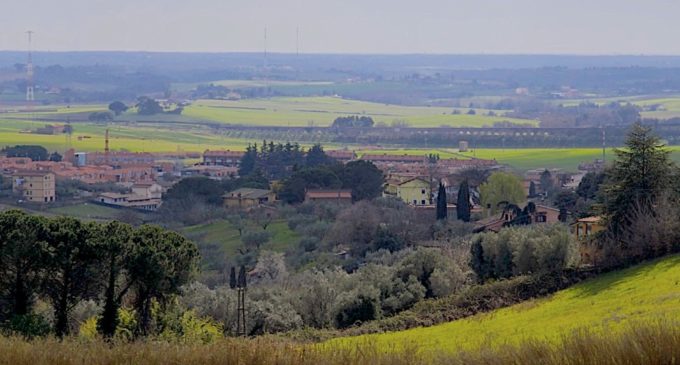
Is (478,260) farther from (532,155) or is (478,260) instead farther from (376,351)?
(532,155)

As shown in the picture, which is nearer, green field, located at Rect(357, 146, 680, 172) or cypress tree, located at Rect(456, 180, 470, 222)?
cypress tree, located at Rect(456, 180, 470, 222)

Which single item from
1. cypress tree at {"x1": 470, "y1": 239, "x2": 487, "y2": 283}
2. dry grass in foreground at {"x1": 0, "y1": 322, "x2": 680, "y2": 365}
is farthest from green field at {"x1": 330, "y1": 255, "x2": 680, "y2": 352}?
dry grass in foreground at {"x1": 0, "y1": 322, "x2": 680, "y2": 365}

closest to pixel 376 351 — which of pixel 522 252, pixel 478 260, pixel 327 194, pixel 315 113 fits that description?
pixel 522 252

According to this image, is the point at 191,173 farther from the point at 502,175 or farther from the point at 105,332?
the point at 105,332

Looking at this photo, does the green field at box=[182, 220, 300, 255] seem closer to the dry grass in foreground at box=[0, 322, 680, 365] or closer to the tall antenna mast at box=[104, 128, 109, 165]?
the dry grass in foreground at box=[0, 322, 680, 365]

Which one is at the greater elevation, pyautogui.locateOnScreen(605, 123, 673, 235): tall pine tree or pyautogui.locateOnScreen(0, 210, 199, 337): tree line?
pyautogui.locateOnScreen(605, 123, 673, 235): tall pine tree

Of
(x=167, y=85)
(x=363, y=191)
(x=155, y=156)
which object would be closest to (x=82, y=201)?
(x=363, y=191)
